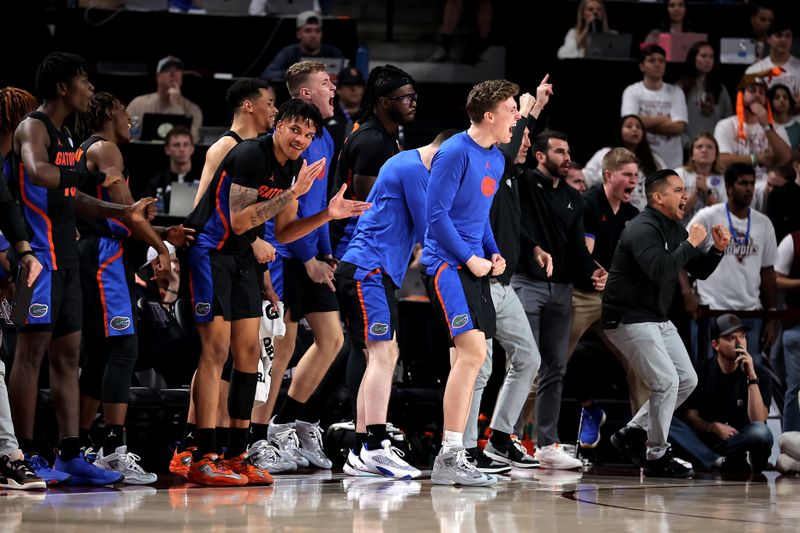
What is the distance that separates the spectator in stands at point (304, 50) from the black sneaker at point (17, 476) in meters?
5.64

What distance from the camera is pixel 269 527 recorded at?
4090mm

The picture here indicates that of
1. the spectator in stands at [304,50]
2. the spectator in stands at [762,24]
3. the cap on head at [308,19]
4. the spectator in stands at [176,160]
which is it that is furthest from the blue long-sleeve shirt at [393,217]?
the spectator in stands at [762,24]

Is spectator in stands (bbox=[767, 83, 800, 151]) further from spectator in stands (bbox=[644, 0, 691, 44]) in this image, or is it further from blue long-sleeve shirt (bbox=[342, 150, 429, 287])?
blue long-sleeve shirt (bbox=[342, 150, 429, 287])

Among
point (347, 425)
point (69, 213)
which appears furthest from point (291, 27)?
point (69, 213)

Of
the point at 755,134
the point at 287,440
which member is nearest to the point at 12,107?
the point at 287,440

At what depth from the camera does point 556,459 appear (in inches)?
283

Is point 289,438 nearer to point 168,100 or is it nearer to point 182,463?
point 182,463

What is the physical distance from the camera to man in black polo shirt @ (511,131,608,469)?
7465mm

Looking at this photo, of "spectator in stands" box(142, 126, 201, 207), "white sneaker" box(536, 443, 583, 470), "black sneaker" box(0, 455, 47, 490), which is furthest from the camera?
"spectator in stands" box(142, 126, 201, 207)

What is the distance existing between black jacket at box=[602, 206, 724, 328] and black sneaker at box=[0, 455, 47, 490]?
135 inches

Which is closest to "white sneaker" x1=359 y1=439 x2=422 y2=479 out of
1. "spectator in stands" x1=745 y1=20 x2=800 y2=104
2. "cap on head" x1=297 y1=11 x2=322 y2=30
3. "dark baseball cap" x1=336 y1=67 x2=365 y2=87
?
"dark baseball cap" x1=336 y1=67 x2=365 y2=87

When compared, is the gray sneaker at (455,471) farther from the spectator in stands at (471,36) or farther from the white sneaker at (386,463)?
the spectator in stands at (471,36)

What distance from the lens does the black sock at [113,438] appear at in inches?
231

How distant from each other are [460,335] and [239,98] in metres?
1.62
